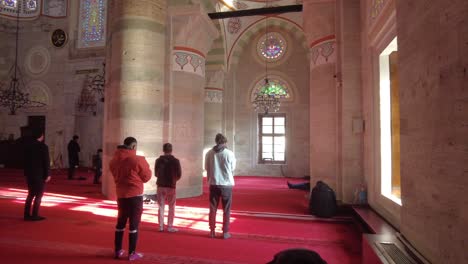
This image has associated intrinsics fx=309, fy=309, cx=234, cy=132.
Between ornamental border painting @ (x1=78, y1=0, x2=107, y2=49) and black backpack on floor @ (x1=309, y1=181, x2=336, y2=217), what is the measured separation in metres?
12.2

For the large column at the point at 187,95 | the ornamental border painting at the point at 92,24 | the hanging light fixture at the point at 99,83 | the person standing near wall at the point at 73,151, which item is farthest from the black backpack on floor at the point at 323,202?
the ornamental border painting at the point at 92,24

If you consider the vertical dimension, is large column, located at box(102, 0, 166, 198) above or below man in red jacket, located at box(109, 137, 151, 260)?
above

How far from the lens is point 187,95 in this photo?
23.9ft

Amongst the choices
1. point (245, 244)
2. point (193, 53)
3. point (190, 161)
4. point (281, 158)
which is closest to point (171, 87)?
point (193, 53)

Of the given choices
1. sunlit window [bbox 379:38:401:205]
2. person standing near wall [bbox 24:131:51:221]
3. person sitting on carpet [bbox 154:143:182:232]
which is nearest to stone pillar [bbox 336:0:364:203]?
sunlit window [bbox 379:38:401:205]

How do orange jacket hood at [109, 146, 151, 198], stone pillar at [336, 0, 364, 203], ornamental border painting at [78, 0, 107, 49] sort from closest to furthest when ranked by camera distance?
orange jacket hood at [109, 146, 151, 198]
stone pillar at [336, 0, 364, 203]
ornamental border painting at [78, 0, 107, 49]

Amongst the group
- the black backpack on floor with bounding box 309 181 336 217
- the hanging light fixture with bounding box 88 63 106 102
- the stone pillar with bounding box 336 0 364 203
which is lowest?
the black backpack on floor with bounding box 309 181 336 217

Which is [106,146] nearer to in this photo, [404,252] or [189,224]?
[189,224]

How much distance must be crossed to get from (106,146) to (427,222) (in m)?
6.39

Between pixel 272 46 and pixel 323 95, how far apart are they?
723 cm

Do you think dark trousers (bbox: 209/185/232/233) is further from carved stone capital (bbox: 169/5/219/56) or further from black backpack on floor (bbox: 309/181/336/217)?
carved stone capital (bbox: 169/5/219/56)

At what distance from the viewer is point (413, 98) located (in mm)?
2422

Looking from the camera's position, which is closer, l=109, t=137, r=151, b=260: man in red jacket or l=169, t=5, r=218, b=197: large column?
l=109, t=137, r=151, b=260: man in red jacket

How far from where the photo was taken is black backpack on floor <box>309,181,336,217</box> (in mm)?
5176
